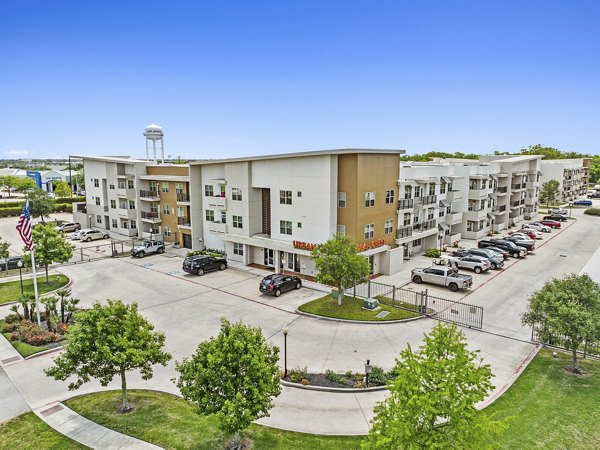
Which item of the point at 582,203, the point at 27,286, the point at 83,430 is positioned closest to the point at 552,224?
the point at 582,203

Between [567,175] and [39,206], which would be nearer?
[39,206]

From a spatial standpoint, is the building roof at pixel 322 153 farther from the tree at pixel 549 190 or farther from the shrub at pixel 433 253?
the tree at pixel 549 190

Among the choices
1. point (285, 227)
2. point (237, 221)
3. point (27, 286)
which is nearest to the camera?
point (27, 286)

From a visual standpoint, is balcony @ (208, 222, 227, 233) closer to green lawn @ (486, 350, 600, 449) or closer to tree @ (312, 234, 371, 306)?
tree @ (312, 234, 371, 306)

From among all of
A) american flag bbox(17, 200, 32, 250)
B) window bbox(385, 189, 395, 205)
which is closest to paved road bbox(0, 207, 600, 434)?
window bbox(385, 189, 395, 205)

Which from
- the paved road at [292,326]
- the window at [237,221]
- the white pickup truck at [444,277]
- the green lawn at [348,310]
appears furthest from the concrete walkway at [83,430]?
the window at [237,221]

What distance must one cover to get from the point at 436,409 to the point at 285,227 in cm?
2869

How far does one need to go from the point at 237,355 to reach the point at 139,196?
4568 centimetres

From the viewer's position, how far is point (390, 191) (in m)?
38.4

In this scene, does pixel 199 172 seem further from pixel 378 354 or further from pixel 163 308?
pixel 378 354

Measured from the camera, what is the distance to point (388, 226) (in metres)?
→ 38.6

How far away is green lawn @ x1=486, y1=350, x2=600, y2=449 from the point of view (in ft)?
47.1

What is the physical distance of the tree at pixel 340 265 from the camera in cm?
2797

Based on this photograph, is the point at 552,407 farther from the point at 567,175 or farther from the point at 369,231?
the point at 567,175
